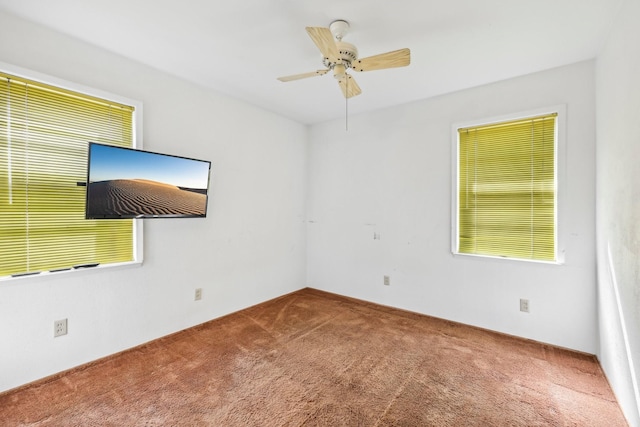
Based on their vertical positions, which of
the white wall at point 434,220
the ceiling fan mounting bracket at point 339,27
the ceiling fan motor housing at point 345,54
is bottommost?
the white wall at point 434,220

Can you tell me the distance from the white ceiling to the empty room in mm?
20

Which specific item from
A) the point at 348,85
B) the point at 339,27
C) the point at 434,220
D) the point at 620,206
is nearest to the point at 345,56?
the point at 339,27

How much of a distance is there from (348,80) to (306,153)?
227 centimetres

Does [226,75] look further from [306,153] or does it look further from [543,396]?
[543,396]

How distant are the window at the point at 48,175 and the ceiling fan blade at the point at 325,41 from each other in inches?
72.2

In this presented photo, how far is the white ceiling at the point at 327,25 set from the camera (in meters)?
1.82

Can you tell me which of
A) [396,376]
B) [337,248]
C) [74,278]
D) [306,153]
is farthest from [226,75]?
[396,376]

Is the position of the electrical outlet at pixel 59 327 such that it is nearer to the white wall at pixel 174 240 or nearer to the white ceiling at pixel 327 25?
the white wall at pixel 174 240

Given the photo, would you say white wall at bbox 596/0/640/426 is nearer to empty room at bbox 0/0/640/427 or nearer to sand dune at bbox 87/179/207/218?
empty room at bbox 0/0/640/427

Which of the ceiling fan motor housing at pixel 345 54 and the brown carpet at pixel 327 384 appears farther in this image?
the ceiling fan motor housing at pixel 345 54

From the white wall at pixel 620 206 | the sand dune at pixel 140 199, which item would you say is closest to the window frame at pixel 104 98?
the sand dune at pixel 140 199

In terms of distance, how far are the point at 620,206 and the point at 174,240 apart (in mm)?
3493

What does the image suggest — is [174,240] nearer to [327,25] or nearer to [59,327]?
[59,327]

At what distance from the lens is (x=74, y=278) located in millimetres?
2242
